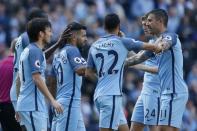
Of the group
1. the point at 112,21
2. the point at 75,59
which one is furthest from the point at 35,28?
the point at 112,21

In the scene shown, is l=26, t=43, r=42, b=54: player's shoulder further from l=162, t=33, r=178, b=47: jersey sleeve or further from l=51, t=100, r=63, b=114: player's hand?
l=162, t=33, r=178, b=47: jersey sleeve

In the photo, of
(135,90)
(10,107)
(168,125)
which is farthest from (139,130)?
(135,90)

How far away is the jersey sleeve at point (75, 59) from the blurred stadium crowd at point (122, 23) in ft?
25.0

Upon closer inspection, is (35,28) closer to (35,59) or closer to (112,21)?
(35,59)

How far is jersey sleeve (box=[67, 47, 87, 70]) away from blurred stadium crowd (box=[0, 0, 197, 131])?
300 inches

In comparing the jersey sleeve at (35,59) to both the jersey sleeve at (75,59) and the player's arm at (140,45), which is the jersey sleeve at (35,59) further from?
the player's arm at (140,45)

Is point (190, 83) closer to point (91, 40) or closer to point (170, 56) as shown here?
point (91, 40)

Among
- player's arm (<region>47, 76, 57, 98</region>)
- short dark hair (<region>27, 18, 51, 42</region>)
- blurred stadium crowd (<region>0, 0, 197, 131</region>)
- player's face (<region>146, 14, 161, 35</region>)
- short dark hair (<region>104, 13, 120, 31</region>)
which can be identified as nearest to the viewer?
short dark hair (<region>27, 18, 51, 42</region>)

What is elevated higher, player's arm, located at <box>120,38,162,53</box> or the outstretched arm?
player's arm, located at <box>120,38,162,53</box>

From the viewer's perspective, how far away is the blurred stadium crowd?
25.0m

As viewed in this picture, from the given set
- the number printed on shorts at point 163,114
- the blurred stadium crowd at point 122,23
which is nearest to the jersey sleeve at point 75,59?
the number printed on shorts at point 163,114

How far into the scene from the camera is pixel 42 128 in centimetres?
1541

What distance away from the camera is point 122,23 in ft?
91.8

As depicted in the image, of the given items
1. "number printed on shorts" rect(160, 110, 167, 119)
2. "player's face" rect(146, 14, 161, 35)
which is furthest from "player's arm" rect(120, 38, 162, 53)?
→ "number printed on shorts" rect(160, 110, 167, 119)
